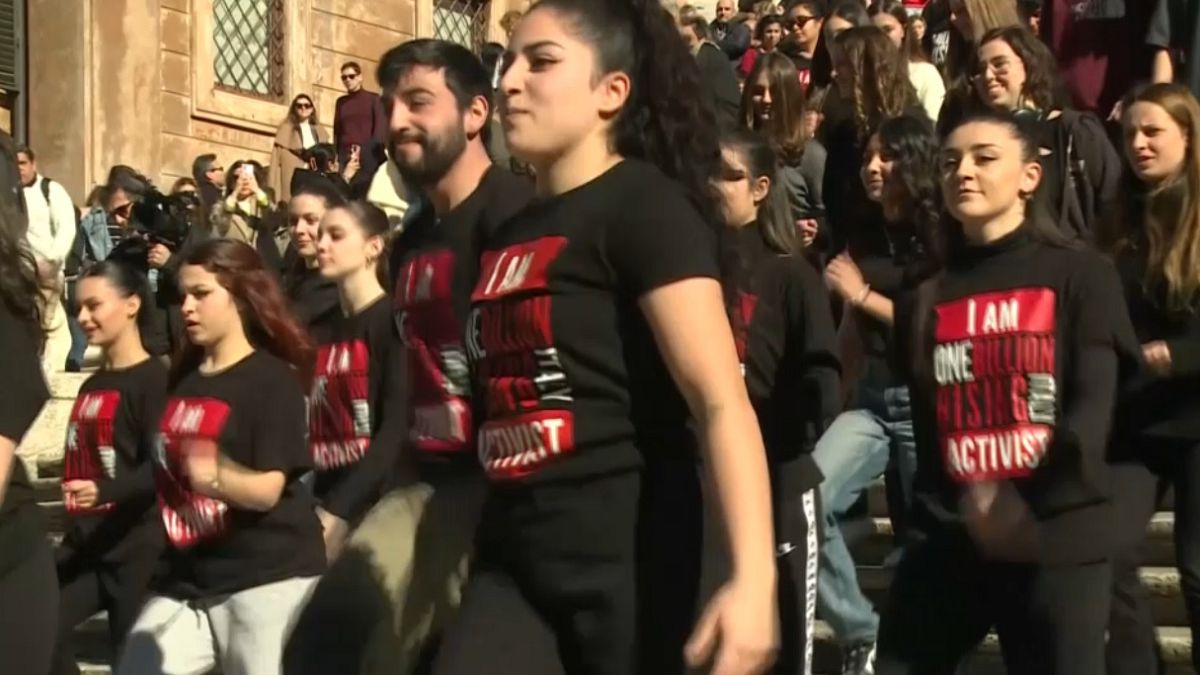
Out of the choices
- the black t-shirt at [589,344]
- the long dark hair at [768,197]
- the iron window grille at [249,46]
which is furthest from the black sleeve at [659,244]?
the iron window grille at [249,46]

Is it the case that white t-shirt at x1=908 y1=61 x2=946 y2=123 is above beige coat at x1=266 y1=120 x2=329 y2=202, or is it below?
below

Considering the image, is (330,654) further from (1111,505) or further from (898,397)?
(898,397)

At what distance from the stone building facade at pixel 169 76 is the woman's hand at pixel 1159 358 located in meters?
15.3

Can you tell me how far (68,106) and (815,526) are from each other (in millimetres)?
15365

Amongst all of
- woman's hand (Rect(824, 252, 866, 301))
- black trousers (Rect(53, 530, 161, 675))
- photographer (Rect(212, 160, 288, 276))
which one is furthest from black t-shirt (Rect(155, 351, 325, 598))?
photographer (Rect(212, 160, 288, 276))

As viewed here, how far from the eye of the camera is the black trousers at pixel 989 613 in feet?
17.0

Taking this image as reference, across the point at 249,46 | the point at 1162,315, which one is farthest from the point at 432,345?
the point at 249,46

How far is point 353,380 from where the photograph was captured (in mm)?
7359

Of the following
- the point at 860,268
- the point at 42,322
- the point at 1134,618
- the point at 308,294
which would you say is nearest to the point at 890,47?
the point at 860,268

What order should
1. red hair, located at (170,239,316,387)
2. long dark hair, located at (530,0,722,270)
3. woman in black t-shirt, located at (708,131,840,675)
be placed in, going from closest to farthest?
1. long dark hair, located at (530,0,722,270)
2. woman in black t-shirt, located at (708,131,840,675)
3. red hair, located at (170,239,316,387)

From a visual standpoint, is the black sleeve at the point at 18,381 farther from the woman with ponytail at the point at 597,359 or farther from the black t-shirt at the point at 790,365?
the black t-shirt at the point at 790,365

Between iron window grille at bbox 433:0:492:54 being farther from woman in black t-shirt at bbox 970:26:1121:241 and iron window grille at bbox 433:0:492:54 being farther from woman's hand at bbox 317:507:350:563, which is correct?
woman's hand at bbox 317:507:350:563

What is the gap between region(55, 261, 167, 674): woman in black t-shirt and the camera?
25.3 ft

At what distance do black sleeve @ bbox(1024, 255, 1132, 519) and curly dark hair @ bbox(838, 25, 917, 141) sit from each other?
12.8ft
